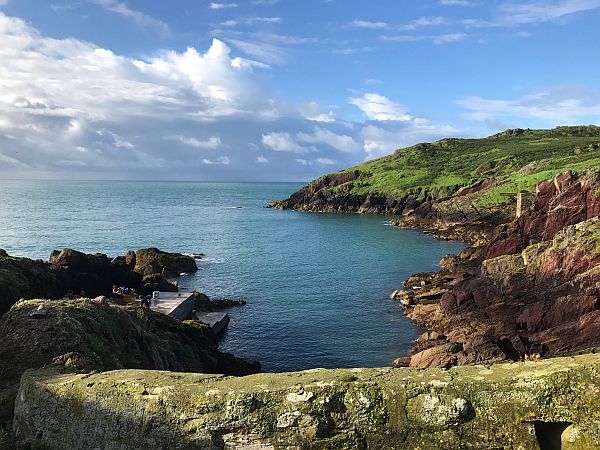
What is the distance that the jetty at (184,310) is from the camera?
44.9 m

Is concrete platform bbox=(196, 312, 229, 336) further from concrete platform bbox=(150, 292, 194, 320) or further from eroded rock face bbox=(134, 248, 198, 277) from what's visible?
eroded rock face bbox=(134, 248, 198, 277)

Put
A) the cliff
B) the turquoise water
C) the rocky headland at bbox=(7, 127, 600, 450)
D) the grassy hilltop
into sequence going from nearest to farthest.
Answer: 1. the rocky headland at bbox=(7, 127, 600, 450)
2. the cliff
3. the turquoise water
4. the grassy hilltop

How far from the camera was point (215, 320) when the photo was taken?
152ft

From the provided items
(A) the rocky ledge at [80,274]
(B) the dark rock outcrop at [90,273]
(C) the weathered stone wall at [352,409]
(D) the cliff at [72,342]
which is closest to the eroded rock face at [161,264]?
(A) the rocky ledge at [80,274]

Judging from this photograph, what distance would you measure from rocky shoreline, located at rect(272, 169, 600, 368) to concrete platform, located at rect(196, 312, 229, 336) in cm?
1707

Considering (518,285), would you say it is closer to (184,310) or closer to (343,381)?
(184,310)

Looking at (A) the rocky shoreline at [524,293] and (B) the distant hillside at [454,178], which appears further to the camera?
(B) the distant hillside at [454,178]

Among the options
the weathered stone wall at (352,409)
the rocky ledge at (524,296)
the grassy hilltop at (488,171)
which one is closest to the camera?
the weathered stone wall at (352,409)

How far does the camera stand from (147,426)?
37.0 ft

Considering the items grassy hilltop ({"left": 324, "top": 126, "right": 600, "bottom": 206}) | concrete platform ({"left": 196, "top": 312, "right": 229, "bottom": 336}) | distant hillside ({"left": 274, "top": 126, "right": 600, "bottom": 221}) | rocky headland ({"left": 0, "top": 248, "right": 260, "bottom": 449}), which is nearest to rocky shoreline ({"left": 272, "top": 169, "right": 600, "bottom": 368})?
rocky headland ({"left": 0, "top": 248, "right": 260, "bottom": 449})

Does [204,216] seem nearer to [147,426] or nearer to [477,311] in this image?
[477,311]

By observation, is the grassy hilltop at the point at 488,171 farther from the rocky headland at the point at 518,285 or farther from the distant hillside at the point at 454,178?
the rocky headland at the point at 518,285

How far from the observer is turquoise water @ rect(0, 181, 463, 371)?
138ft

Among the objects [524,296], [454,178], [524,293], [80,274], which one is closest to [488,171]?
[454,178]
